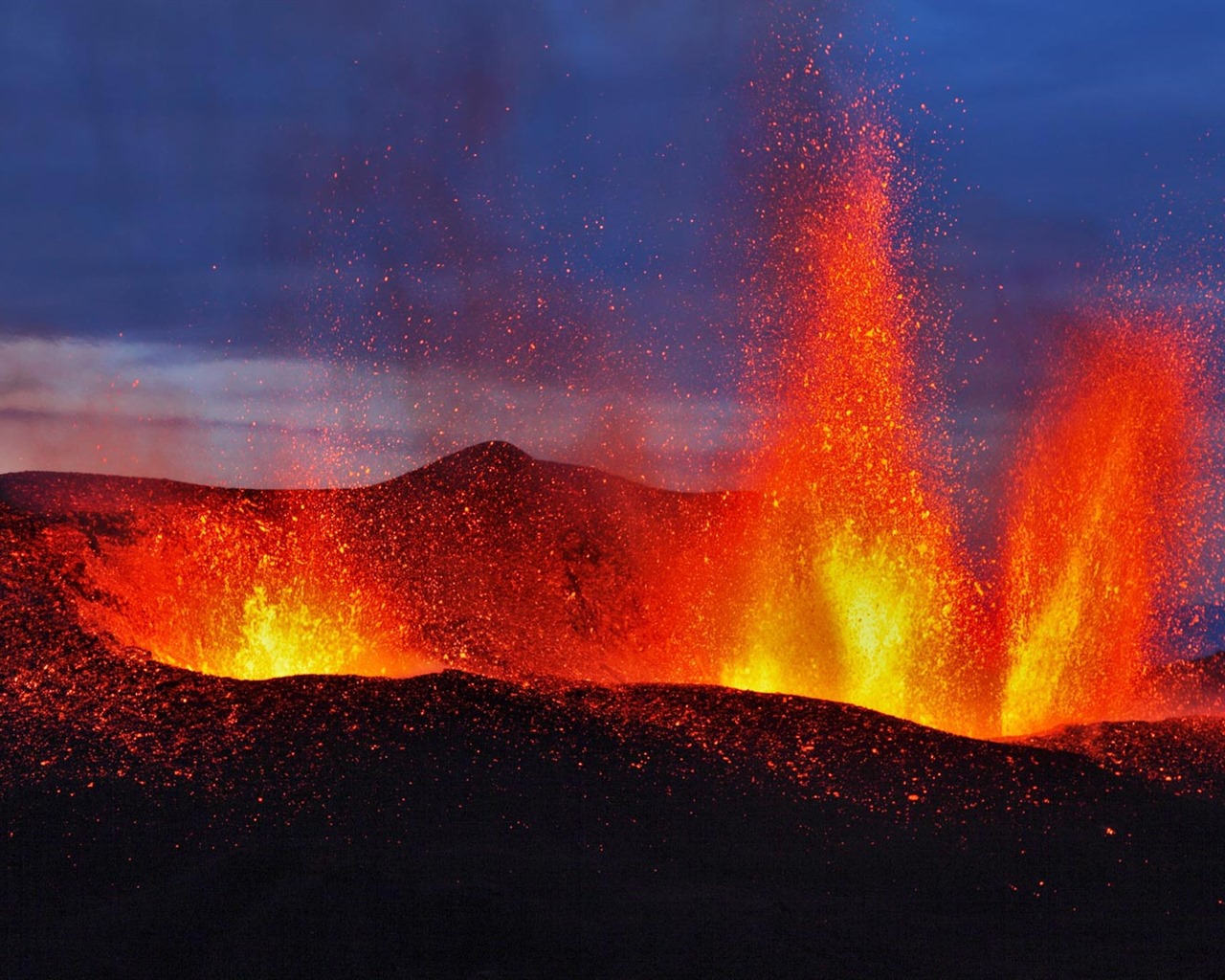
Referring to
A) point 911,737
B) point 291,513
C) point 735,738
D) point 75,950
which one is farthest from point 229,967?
point 291,513

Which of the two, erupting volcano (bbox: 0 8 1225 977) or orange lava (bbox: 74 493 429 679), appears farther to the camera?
orange lava (bbox: 74 493 429 679)

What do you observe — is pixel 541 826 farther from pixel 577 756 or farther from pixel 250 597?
pixel 250 597

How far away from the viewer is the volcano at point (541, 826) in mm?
7934

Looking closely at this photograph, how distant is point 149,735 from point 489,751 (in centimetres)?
305

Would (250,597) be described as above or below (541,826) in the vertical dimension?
above

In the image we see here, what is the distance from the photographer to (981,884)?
369 inches

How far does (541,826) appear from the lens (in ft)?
31.7

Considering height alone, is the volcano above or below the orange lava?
below

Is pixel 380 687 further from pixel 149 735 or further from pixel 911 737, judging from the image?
pixel 911 737

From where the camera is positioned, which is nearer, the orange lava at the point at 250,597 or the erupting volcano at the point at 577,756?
Result: the erupting volcano at the point at 577,756

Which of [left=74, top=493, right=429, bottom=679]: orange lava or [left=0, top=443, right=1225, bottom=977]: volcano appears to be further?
[left=74, top=493, right=429, bottom=679]: orange lava

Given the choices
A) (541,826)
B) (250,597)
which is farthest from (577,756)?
(250,597)

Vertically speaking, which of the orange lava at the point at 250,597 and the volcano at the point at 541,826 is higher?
the orange lava at the point at 250,597

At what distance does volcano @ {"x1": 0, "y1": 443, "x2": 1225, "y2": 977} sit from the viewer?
793 cm
